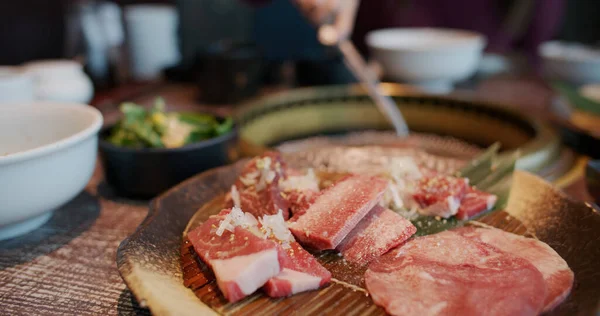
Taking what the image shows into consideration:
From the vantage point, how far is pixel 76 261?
67.2 inches

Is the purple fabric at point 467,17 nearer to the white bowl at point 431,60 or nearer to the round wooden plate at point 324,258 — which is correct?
the white bowl at point 431,60

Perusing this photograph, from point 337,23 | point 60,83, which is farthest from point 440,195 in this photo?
point 60,83

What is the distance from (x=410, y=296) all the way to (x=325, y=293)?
26 cm

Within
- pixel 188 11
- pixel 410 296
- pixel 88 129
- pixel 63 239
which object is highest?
pixel 188 11

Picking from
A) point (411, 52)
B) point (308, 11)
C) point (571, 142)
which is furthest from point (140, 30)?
point (571, 142)

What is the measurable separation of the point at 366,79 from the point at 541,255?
1.83 m

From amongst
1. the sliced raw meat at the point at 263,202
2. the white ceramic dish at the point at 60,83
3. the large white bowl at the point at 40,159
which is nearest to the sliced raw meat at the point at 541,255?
the sliced raw meat at the point at 263,202

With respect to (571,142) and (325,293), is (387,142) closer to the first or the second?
(571,142)

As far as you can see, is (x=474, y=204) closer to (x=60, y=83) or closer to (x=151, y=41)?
(x=60, y=83)

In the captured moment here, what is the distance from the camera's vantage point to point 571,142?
8.76 feet

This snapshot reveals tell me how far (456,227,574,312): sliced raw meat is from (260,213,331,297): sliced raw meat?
61 centimetres

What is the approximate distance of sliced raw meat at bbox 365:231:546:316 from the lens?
A: 1.24 meters

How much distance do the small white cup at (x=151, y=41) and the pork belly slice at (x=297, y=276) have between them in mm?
4032

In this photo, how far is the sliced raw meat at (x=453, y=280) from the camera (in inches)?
48.6
